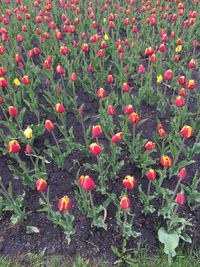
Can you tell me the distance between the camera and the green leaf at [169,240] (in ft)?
8.51

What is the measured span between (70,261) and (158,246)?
27.4 inches

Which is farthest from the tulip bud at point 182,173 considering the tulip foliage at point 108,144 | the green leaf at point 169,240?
the green leaf at point 169,240

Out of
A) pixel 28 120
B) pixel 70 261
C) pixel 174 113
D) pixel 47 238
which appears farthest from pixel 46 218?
pixel 174 113

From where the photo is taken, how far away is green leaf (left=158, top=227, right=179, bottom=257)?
102 inches

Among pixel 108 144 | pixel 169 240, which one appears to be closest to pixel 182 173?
pixel 169 240

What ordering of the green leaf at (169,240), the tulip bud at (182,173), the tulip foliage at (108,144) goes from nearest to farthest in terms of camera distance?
the tulip bud at (182,173) < the green leaf at (169,240) < the tulip foliage at (108,144)

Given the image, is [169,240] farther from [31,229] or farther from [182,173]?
[31,229]

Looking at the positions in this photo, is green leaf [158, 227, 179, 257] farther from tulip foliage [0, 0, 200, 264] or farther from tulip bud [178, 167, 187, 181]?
tulip bud [178, 167, 187, 181]

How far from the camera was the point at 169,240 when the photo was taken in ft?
8.67

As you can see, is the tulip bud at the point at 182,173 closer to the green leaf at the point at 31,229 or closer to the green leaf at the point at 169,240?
the green leaf at the point at 169,240

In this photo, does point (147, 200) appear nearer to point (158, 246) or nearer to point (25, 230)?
point (158, 246)

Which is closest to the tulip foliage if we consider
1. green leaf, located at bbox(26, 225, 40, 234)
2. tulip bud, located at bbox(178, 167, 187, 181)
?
tulip bud, located at bbox(178, 167, 187, 181)

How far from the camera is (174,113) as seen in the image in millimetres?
3801

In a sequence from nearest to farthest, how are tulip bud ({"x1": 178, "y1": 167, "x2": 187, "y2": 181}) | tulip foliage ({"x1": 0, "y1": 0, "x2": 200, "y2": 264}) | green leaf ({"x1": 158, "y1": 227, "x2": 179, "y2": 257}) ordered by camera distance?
1. tulip bud ({"x1": 178, "y1": 167, "x2": 187, "y2": 181})
2. green leaf ({"x1": 158, "y1": 227, "x2": 179, "y2": 257})
3. tulip foliage ({"x1": 0, "y1": 0, "x2": 200, "y2": 264})
